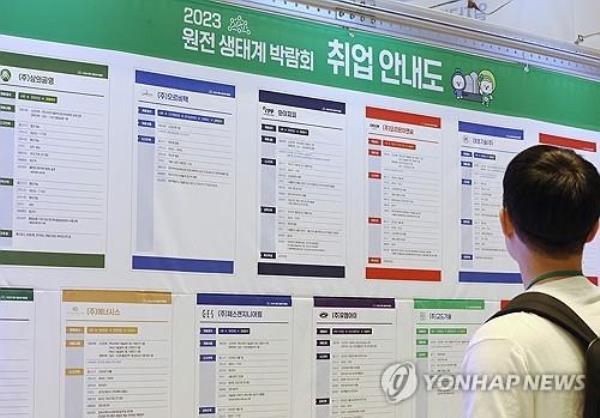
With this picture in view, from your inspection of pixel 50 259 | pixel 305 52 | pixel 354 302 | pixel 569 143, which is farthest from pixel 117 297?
pixel 569 143

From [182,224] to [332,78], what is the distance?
623 millimetres

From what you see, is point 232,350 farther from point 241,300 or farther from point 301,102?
point 301,102

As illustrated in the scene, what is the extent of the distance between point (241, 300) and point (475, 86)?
3.44 ft

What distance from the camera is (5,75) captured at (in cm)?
195

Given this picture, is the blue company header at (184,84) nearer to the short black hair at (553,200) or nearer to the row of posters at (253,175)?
the row of posters at (253,175)

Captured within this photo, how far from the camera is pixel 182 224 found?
7.06 feet

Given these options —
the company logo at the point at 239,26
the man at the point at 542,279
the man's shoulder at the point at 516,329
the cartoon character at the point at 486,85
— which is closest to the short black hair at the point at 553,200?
the man at the point at 542,279

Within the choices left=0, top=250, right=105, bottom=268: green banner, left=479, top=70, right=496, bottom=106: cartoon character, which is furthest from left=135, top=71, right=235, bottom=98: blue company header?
left=479, top=70, right=496, bottom=106: cartoon character

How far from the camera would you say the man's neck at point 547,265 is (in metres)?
1.49

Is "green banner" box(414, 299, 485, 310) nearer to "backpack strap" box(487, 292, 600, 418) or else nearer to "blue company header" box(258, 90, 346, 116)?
"blue company header" box(258, 90, 346, 116)

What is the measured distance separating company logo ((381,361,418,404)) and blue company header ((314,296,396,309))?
0.58 ft

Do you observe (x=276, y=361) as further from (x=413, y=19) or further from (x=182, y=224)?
(x=413, y=19)

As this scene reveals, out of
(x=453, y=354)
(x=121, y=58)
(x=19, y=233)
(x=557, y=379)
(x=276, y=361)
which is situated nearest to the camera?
(x=557, y=379)

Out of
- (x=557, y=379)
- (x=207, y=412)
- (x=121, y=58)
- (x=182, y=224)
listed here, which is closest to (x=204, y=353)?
(x=207, y=412)
